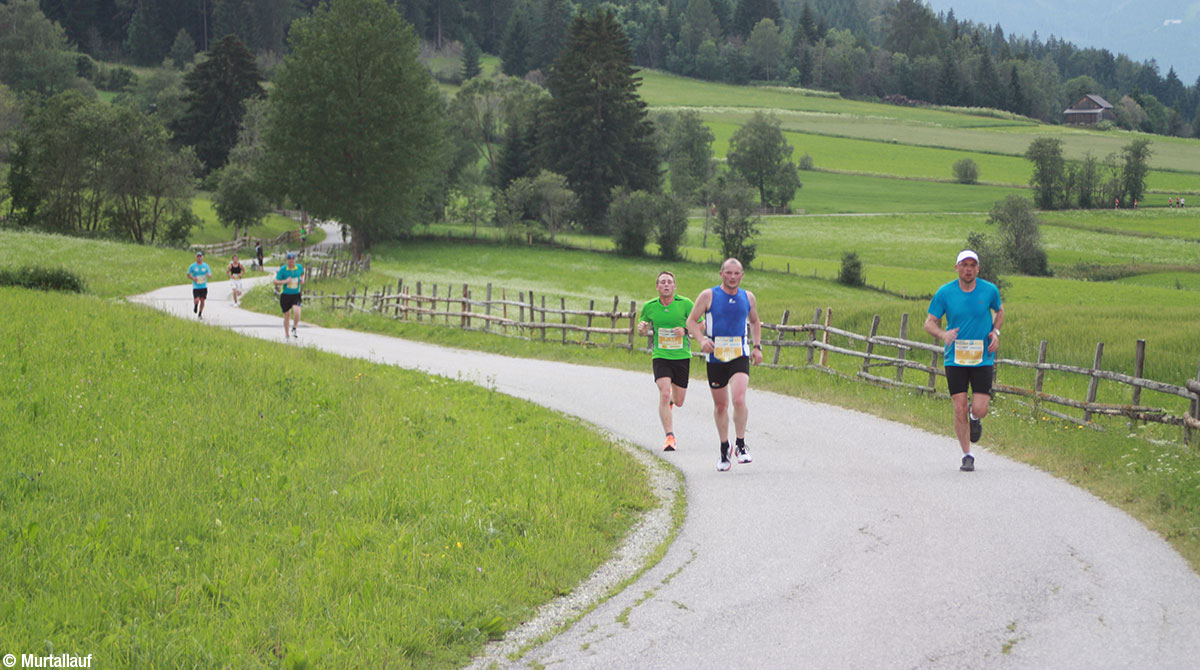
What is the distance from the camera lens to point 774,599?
666cm

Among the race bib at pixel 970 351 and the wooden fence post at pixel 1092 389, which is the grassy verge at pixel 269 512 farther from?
the wooden fence post at pixel 1092 389

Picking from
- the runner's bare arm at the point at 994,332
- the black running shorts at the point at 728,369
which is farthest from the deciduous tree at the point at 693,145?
the black running shorts at the point at 728,369

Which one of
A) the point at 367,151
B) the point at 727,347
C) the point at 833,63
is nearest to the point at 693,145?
the point at 367,151

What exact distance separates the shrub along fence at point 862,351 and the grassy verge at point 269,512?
701 centimetres

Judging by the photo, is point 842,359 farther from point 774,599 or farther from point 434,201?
point 434,201

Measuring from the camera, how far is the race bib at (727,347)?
11.0 metres

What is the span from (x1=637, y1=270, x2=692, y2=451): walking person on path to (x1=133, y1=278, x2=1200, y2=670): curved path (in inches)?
27.9

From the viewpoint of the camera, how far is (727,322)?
1096 centimetres

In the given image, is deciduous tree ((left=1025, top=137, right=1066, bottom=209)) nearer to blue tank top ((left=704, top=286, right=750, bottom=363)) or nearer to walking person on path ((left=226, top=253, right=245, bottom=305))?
walking person on path ((left=226, top=253, right=245, bottom=305))

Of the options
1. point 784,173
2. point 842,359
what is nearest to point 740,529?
point 842,359

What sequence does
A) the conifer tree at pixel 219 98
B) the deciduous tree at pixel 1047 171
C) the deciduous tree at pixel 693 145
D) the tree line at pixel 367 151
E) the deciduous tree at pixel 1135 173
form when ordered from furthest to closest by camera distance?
1. the deciduous tree at pixel 693 145
2. the deciduous tree at pixel 1135 173
3. the deciduous tree at pixel 1047 171
4. the conifer tree at pixel 219 98
5. the tree line at pixel 367 151

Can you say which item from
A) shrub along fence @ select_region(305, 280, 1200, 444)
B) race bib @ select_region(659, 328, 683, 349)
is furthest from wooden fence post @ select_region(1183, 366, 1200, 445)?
race bib @ select_region(659, 328, 683, 349)

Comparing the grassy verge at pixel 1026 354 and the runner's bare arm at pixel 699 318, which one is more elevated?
the runner's bare arm at pixel 699 318

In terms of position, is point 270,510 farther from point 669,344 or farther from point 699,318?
point 669,344
